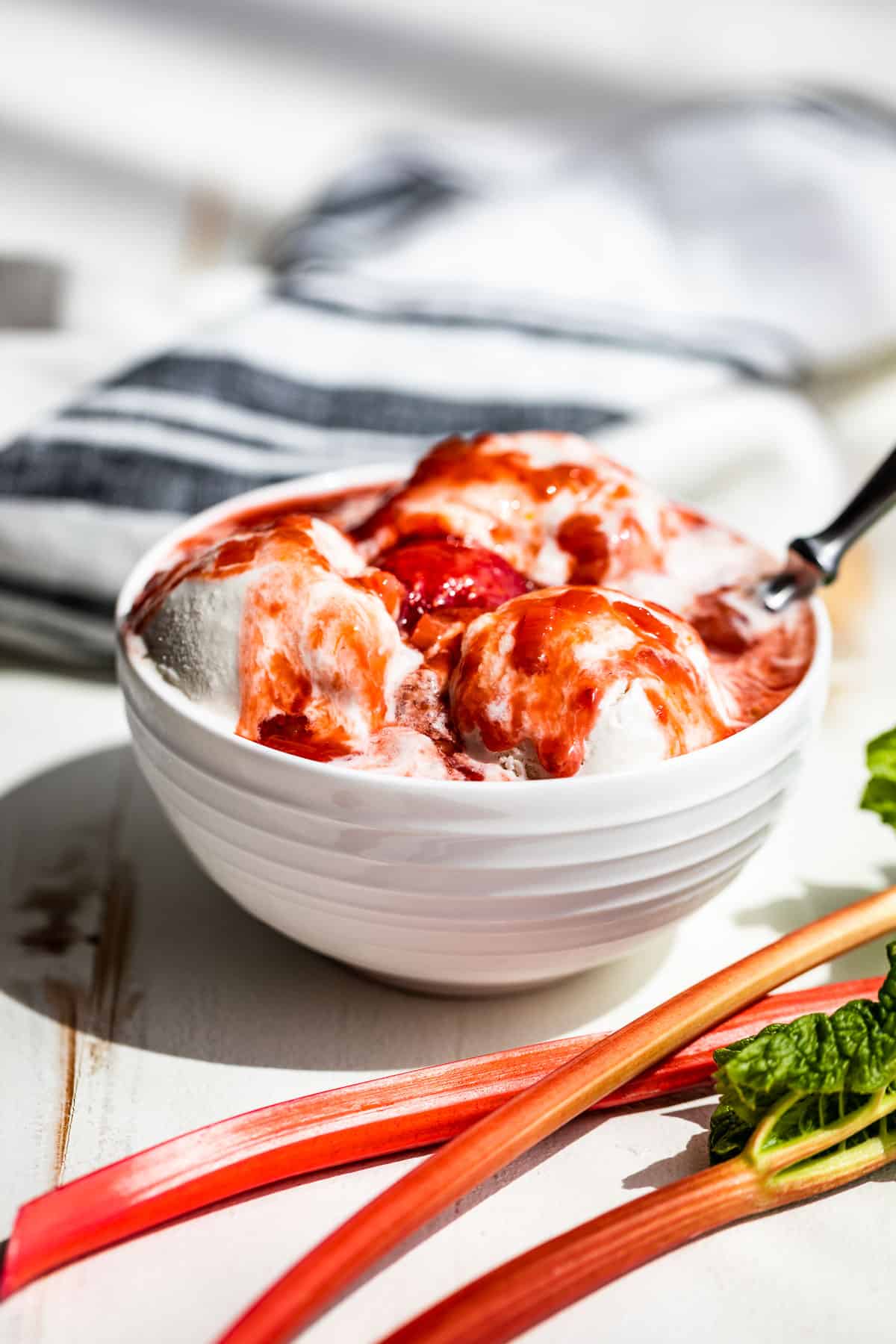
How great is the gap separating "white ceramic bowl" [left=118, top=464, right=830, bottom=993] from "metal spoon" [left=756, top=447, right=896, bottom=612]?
141mm

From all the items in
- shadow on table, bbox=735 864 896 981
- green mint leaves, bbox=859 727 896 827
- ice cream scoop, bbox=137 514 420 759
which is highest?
ice cream scoop, bbox=137 514 420 759

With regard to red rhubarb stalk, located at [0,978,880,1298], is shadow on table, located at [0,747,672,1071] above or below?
below

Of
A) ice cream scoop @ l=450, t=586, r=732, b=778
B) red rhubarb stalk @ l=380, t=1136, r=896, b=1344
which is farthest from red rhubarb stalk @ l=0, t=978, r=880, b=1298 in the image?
ice cream scoop @ l=450, t=586, r=732, b=778

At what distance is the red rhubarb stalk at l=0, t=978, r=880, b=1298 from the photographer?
2.92 feet

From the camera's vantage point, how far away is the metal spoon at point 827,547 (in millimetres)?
1220

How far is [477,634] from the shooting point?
3.38 feet

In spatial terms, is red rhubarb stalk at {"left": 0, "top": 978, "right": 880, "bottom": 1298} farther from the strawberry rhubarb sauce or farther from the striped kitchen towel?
the striped kitchen towel

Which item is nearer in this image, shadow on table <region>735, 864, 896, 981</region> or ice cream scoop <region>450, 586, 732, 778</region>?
ice cream scoop <region>450, 586, 732, 778</region>

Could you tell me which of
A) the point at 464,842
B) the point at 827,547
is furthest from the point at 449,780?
the point at 827,547

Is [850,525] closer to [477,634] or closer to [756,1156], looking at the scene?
[477,634]

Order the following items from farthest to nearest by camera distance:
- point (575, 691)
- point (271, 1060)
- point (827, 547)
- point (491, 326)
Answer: point (491, 326)
point (827, 547)
point (271, 1060)
point (575, 691)

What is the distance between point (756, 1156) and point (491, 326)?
1.41 metres

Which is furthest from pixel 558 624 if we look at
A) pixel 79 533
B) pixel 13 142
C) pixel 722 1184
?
pixel 13 142

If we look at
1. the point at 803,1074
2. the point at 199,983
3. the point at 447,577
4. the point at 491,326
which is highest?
the point at 447,577
